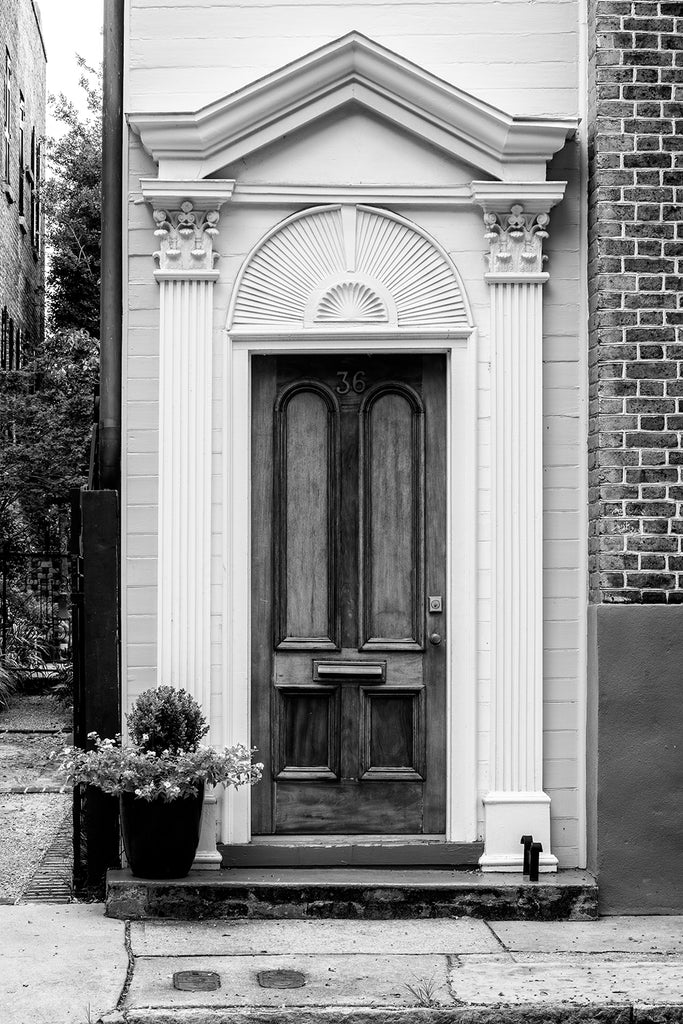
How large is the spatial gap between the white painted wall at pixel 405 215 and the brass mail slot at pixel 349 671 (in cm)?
52

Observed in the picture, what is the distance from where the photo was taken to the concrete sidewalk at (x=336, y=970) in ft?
16.5

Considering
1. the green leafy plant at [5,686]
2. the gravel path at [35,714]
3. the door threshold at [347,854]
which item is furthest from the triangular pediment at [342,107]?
the green leafy plant at [5,686]

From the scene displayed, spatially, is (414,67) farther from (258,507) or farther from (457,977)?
(457,977)

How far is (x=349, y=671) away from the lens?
265 inches

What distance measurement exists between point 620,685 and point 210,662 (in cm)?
206

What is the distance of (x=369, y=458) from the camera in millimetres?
6824

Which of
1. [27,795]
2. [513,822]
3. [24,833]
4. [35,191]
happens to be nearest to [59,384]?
[35,191]

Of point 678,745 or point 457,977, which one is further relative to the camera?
point 678,745

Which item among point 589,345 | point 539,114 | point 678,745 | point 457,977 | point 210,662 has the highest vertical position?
point 539,114

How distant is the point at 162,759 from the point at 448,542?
1846 mm

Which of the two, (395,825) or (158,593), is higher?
(158,593)

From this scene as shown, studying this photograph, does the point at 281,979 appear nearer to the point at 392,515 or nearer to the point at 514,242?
the point at 392,515

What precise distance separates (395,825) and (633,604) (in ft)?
5.55

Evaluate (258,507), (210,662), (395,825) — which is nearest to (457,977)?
(395,825)
